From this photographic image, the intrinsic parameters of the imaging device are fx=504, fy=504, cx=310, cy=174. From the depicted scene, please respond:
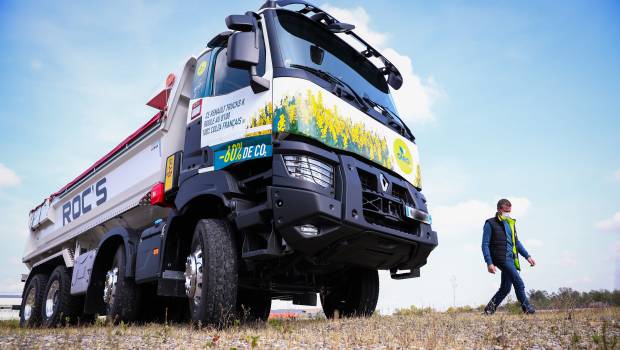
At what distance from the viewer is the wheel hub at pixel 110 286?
6955mm

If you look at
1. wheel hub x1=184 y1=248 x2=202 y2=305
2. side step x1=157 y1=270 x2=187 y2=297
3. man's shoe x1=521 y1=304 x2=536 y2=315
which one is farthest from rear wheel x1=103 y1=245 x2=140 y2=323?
man's shoe x1=521 y1=304 x2=536 y2=315

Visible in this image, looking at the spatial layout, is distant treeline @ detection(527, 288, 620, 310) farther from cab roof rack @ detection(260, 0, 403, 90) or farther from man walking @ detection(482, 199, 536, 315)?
cab roof rack @ detection(260, 0, 403, 90)

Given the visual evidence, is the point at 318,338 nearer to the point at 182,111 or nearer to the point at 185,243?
the point at 185,243

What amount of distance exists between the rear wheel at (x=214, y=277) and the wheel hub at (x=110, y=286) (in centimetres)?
232

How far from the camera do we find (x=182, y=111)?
21.3 feet

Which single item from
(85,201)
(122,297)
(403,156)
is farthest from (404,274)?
(85,201)

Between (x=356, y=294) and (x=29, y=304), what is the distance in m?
7.08

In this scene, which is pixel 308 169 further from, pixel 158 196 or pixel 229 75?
pixel 158 196

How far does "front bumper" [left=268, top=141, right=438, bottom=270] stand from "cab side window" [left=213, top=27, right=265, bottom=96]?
100 centimetres

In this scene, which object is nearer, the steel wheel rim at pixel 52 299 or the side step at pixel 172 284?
the side step at pixel 172 284

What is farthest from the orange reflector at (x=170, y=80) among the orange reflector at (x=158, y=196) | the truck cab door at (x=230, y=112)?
the orange reflector at (x=158, y=196)

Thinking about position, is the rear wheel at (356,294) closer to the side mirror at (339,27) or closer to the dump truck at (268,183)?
the dump truck at (268,183)

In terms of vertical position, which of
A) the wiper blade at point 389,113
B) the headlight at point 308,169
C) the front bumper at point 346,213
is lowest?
the front bumper at point 346,213

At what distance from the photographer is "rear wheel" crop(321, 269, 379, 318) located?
6621 millimetres
